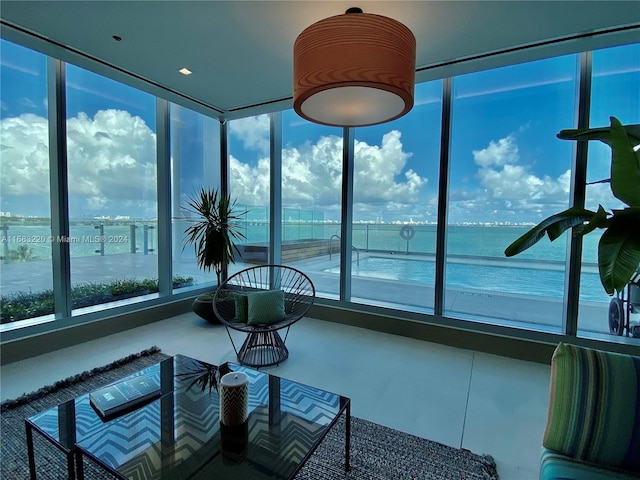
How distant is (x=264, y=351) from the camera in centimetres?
325

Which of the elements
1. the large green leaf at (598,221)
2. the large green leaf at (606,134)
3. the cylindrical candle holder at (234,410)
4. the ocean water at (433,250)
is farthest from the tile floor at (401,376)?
the large green leaf at (606,134)

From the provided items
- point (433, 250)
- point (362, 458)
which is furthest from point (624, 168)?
point (433, 250)

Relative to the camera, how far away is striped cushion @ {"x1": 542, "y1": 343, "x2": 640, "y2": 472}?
1.22m

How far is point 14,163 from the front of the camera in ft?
9.93

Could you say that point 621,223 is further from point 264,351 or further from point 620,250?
point 264,351

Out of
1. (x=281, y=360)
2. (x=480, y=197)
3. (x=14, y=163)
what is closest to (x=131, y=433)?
(x=281, y=360)

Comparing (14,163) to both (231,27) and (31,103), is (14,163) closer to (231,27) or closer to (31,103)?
(31,103)

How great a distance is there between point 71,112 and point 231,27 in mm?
2230

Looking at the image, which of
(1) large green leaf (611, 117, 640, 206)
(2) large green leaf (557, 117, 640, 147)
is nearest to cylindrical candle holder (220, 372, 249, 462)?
(1) large green leaf (611, 117, 640, 206)

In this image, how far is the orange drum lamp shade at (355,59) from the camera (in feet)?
5.22

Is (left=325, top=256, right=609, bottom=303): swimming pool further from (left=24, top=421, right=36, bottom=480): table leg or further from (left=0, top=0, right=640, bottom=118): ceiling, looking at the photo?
(left=24, top=421, right=36, bottom=480): table leg

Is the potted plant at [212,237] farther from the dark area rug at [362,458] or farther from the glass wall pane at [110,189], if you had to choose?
the dark area rug at [362,458]

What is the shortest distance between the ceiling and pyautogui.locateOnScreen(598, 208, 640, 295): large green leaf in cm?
186

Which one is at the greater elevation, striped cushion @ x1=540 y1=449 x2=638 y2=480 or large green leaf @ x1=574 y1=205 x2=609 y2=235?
large green leaf @ x1=574 y1=205 x2=609 y2=235
